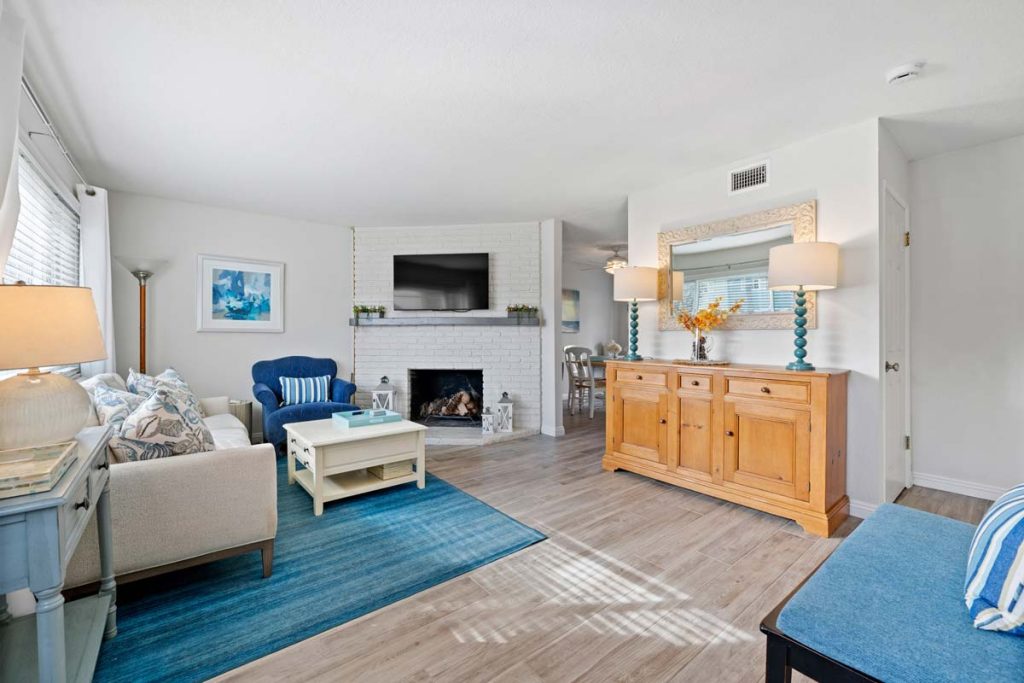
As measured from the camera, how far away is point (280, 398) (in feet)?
14.4

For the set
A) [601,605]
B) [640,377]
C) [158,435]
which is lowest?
[601,605]

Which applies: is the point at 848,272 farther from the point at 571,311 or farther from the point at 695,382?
the point at 571,311

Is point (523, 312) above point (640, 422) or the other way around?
above

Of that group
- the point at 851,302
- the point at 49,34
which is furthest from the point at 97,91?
the point at 851,302

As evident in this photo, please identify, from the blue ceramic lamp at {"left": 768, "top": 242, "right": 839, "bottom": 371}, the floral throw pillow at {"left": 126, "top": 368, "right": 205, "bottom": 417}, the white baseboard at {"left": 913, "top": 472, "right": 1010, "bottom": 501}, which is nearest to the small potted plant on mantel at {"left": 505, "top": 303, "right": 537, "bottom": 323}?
the blue ceramic lamp at {"left": 768, "top": 242, "right": 839, "bottom": 371}

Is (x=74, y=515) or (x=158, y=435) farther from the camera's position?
(x=158, y=435)

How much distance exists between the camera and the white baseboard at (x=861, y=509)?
102 inches

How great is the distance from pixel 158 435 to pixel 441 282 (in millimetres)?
3409

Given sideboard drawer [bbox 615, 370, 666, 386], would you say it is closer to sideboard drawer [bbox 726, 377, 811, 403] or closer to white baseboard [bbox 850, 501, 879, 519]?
sideboard drawer [bbox 726, 377, 811, 403]

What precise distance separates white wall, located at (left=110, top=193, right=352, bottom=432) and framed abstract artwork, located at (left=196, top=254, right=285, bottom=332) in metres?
0.07

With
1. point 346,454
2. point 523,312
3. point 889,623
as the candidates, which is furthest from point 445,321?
Answer: point 889,623

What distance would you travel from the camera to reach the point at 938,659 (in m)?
0.82

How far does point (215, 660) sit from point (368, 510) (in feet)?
4.17

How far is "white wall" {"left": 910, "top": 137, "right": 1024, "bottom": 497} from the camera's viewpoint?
2.80 metres
